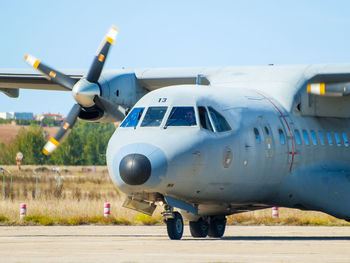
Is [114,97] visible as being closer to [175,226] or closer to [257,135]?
[257,135]

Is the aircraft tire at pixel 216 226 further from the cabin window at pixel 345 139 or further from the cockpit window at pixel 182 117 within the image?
the cabin window at pixel 345 139

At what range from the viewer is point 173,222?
53.8 ft

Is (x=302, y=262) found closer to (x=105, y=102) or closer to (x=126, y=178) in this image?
(x=126, y=178)

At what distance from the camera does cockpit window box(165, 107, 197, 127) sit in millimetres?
16531

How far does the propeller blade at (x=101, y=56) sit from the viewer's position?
2149 cm

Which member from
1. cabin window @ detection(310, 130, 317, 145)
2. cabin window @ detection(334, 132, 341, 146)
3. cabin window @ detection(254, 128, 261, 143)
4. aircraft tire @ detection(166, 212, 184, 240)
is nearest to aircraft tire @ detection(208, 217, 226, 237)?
cabin window @ detection(254, 128, 261, 143)

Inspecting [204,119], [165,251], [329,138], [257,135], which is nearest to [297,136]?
[329,138]

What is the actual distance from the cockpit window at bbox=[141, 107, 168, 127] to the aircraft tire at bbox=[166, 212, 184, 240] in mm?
1864

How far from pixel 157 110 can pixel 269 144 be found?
3.03 meters

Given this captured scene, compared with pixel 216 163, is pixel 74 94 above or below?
above

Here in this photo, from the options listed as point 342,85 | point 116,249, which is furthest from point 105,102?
point 116,249

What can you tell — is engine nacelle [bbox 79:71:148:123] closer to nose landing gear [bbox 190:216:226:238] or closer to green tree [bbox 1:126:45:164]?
nose landing gear [bbox 190:216:226:238]

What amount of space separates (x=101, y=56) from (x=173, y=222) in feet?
23.0

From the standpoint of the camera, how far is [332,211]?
65.2 ft
